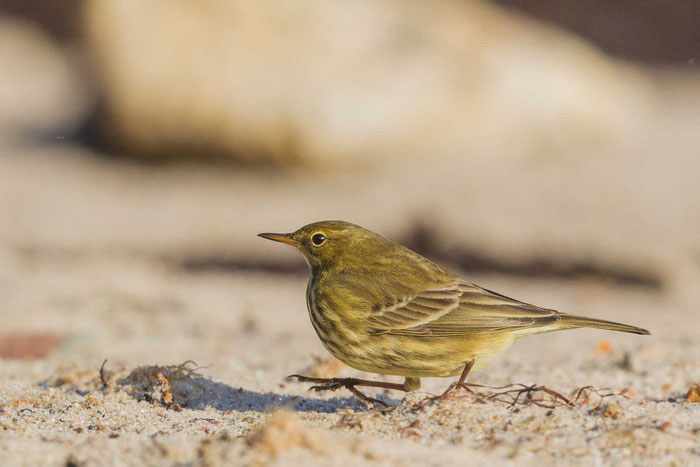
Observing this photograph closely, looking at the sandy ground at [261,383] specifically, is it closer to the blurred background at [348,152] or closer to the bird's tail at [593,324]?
the blurred background at [348,152]

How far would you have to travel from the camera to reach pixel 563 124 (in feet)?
42.8

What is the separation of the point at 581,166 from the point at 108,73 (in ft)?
22.4

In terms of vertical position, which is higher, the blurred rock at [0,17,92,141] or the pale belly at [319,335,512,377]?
the blurred rock at [0,17,92,141]

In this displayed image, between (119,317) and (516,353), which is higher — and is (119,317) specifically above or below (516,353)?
below

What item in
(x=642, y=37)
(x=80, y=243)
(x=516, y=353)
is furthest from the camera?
(x=642, y=37)

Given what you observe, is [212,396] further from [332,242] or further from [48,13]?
[48,13]

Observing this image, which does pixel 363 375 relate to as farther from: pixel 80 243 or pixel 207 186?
pixel 207 186

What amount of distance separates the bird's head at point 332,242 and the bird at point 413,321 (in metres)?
0.10

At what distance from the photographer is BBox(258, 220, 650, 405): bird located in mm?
4160

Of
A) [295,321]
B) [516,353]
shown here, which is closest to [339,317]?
[516,353]

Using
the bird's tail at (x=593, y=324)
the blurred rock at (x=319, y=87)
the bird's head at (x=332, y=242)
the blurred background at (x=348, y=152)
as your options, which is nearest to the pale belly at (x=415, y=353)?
the bird's tail at (x=593, y=324)

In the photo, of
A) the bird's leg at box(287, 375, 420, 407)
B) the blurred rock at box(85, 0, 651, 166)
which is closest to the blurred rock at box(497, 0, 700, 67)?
the blurred rock at box(85, 0, 651, 166)

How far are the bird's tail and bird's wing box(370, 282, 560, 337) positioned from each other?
0.15 feet

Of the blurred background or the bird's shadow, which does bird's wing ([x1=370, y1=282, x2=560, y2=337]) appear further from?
the blurred background
